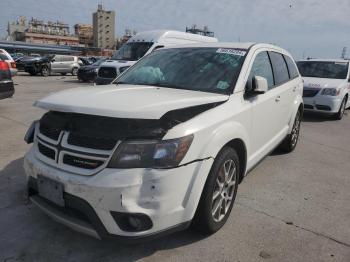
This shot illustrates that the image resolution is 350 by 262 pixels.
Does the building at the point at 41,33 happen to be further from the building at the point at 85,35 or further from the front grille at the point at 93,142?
the front grille at the point at 93,142

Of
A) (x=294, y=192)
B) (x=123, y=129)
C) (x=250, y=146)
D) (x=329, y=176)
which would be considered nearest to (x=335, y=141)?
(x=329, y=176)

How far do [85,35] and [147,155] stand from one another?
154 meters

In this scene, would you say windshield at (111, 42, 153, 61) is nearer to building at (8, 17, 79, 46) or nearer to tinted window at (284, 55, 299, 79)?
tinted window at (284, 55, 299, 79)

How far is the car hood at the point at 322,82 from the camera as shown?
9.48 meters

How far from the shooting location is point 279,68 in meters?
4.99

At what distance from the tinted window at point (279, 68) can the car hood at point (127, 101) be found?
1.73 m

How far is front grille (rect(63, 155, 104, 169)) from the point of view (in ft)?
8.29

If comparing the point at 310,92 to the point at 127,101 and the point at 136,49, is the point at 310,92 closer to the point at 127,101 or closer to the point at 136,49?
the point at 136,49

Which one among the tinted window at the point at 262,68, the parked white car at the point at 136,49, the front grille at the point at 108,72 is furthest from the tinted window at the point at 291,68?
the front grille at the point at 108,72

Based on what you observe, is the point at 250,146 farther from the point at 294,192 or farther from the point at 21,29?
the point at 21,29

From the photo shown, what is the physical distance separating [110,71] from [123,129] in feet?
40.0

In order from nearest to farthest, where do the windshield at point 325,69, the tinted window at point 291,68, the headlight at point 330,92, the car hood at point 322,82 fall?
the tinted window at point 291,68
the headlight at point 330,92
the car hood at point 322,82
the windshield at point 325,69

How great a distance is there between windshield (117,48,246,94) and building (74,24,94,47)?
146m

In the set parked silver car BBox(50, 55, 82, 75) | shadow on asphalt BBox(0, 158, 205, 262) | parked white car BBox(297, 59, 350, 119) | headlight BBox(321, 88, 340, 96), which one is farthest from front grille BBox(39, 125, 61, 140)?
parked silver car BBox(50, 55, 82, 75)
